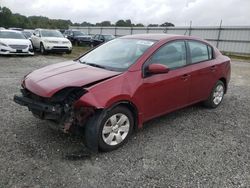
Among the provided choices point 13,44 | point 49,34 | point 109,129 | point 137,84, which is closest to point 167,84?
point 137,84

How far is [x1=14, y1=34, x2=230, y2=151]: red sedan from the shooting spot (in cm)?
344

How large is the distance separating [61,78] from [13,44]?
442 inches

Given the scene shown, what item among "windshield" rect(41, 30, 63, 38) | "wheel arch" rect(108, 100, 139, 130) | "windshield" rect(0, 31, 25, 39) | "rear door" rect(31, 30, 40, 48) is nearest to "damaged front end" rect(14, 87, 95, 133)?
"wheel arch" rect(108, 100, 139, 130)

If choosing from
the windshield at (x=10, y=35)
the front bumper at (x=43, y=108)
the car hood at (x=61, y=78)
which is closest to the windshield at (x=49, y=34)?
the windshield at (x=10, y=35)

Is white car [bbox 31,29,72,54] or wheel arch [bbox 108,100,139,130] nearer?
wheel arch [bbox 108,100,139,130]

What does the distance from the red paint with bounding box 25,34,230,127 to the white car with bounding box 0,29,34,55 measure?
409 inches

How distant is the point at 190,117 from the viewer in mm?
5219

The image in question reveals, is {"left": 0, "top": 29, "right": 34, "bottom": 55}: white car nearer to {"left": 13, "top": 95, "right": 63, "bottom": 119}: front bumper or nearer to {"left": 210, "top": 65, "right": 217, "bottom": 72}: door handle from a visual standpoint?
{"left": 13, "top": 95, "right": 63, "bottom": 119}: front bumper

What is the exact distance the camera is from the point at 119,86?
3645 mm

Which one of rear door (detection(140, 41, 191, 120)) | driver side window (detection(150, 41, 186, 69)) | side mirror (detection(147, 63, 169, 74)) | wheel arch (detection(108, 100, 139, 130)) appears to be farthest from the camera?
driver side window (detection(150, 41, 186, 69))

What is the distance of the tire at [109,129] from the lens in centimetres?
347

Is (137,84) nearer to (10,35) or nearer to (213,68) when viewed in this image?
(213,68)

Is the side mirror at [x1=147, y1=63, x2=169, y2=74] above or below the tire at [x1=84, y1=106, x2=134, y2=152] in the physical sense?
above

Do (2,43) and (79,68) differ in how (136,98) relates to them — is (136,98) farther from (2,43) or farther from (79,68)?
(2,43)
